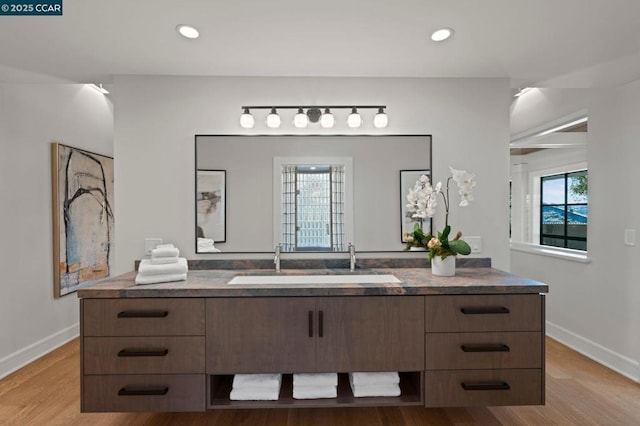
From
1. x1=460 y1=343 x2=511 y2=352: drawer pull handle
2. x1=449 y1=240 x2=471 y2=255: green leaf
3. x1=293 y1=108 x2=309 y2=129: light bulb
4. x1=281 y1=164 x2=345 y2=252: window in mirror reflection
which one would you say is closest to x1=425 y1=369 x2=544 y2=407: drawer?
x1=460 y1=343 x2=511 y2=352: drawer pull handle

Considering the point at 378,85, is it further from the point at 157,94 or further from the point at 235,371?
the point at 235,371

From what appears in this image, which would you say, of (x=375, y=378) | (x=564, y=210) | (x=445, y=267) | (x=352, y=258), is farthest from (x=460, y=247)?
(x=564, y=210)

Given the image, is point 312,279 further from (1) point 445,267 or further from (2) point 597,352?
(2) point 597,352

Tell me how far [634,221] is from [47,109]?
4.91 m

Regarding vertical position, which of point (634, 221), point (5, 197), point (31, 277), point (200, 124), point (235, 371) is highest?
point (200, 124)

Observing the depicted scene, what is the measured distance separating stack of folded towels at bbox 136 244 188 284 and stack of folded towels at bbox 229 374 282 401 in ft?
2.20

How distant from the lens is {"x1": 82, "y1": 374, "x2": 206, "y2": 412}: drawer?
5.59 feet

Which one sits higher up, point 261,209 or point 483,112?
point 483,112

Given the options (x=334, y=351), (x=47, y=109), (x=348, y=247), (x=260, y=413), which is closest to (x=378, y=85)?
(x=348, y=247)

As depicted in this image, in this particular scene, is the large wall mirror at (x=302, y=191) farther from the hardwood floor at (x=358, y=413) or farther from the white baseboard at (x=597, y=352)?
the white baseboard at (x=597, y=352)

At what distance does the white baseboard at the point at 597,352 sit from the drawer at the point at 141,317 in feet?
10.2

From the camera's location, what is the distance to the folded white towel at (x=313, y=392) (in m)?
1.77

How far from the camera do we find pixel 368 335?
5.73 feet

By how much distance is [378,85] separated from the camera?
2400 mm
